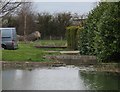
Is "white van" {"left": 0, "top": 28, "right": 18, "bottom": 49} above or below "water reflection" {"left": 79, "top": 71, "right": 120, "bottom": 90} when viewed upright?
above

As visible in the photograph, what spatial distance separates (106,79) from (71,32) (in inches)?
611

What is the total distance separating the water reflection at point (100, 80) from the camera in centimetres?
972

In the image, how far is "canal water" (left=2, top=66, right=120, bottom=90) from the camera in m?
9.54

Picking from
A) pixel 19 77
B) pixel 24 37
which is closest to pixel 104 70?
pixel 19 77

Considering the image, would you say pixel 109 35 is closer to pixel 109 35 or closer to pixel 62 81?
pixel 109 35

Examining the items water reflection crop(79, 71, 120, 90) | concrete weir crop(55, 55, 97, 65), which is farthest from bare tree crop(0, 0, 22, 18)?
water reflection crop(79, 71, 120, 90)

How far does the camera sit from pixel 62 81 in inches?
424

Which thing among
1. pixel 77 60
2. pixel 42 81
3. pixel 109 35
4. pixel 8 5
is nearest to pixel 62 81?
pixel 42 81

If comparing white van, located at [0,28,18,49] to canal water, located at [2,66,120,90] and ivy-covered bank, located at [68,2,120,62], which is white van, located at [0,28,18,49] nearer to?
ivy-covered bank, located at [68,2,120,62]

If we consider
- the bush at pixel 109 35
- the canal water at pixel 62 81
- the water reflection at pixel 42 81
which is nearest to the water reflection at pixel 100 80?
the canal water at pixel 62 81

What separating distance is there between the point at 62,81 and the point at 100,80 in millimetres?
1264

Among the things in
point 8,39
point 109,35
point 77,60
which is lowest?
point 77,60

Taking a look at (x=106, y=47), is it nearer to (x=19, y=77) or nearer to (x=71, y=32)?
(x=19, y=77)

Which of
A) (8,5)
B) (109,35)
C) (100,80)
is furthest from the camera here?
(8,5)
